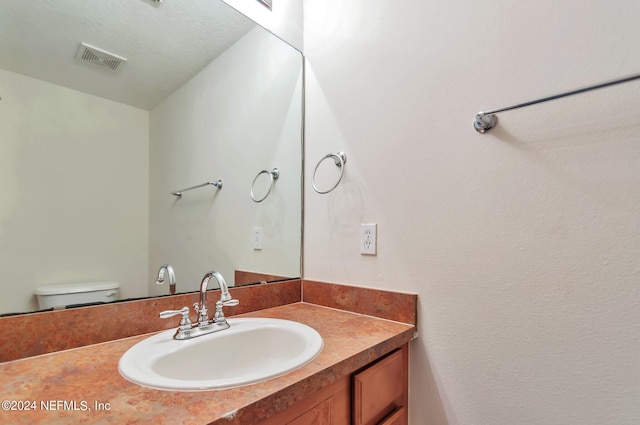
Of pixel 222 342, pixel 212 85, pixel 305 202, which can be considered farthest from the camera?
pixel 305 202

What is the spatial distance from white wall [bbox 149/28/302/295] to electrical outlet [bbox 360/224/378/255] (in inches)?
14.7

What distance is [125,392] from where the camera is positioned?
23.5 inches

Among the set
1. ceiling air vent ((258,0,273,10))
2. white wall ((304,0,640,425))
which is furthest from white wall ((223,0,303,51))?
white wall ((304,0,640,425))

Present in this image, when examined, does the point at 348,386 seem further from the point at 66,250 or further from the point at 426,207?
the point at 66,250

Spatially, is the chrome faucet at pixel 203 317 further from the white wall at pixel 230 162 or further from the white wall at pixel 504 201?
the white wall at pixel 504 201

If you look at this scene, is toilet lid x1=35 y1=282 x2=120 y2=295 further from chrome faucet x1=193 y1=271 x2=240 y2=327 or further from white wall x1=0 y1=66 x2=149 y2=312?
chrome faucet x1=193 y1=271 x2=240 y2=327

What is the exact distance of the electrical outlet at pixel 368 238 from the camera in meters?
A: 1.14

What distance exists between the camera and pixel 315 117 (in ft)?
4.66

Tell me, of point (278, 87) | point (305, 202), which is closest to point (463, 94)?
point (305, 202)

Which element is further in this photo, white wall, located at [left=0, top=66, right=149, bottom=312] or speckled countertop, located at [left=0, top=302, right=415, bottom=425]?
white wall, located at [left=0, top=66, right=149, bottom=312]

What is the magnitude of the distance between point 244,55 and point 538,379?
1562 mm

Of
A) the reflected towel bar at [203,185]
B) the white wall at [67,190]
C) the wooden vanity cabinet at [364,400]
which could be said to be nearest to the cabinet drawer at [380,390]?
the wooden vanity cabinet at [364,400]

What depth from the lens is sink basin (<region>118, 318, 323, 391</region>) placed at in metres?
0.65

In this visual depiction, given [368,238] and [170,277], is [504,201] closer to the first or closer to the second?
[368,238]
